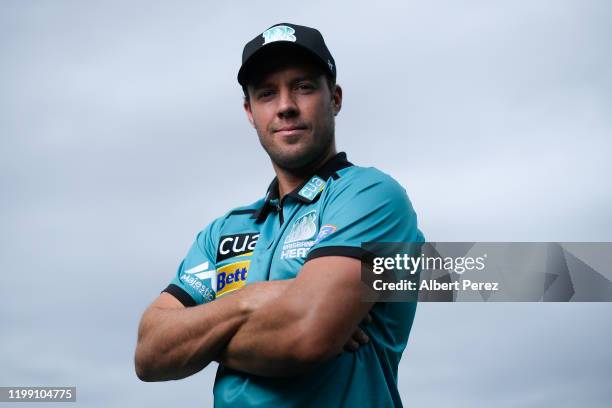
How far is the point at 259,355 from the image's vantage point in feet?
10.8

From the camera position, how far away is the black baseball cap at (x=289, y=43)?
395 cm

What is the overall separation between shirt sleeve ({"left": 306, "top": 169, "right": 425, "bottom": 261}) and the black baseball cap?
0.68 meters

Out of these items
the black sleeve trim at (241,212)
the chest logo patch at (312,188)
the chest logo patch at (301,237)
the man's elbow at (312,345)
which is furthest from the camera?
the black sleeve trim at (241,212)

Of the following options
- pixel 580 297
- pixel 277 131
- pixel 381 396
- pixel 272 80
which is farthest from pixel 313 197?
pixel 580 297

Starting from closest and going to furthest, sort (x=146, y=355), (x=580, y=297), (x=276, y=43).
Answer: (x=146, y=355) → (x=276, y=43) → (x=580, y=297)

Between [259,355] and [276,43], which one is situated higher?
[276,43]

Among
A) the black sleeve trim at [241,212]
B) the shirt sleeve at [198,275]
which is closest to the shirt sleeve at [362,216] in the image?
the black sleeve trim at [241,212]

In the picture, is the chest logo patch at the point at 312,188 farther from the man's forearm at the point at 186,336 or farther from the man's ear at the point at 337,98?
the man's forearm at the point at 186,336

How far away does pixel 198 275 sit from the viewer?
411 cm

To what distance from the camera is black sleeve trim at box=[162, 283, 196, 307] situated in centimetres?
402

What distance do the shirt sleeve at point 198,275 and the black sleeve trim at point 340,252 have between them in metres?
0.86

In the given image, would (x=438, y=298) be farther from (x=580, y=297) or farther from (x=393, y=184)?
(x=580, y=297)

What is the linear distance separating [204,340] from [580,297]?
223cm

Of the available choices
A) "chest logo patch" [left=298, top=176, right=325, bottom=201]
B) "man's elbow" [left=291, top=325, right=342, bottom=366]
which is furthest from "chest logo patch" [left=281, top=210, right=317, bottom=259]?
"man's elbow" [left=291, top=325, right=342, bottom=366]
